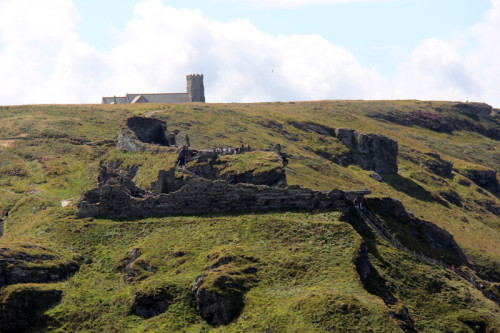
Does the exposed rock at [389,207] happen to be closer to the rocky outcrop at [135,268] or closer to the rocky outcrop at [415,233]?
the rocky outcrop at [415,233]

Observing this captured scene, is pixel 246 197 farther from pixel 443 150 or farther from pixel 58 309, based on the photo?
pixel 443 150

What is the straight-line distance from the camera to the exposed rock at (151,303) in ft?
117

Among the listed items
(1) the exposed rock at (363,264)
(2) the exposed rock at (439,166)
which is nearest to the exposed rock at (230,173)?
(1) the exposed rock at (363,264)

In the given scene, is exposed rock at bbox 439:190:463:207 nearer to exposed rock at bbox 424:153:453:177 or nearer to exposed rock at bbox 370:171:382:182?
exposed rock at bbox 370:171:382:182

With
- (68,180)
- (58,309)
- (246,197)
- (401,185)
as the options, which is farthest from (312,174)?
(58,309)

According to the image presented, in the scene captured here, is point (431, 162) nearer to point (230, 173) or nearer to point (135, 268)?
point (230, 173)

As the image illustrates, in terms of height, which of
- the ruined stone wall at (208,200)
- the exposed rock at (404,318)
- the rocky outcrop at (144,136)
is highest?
the rocky outcrop at (144,136)

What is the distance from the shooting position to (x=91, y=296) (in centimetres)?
3806

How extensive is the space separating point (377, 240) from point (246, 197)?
34.4 feet

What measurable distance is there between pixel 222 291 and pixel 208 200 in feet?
44.6

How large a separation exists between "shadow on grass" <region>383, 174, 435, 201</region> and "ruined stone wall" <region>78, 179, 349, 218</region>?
2932 inches

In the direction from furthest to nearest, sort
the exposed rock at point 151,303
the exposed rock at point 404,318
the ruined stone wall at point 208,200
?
the ruined stone wall at point 208,200 → the exposed rock at point 151,303 → the exposed rock at point 404,318

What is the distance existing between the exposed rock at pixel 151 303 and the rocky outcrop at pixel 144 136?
144 ft

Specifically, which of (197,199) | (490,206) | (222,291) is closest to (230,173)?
(197,199)
